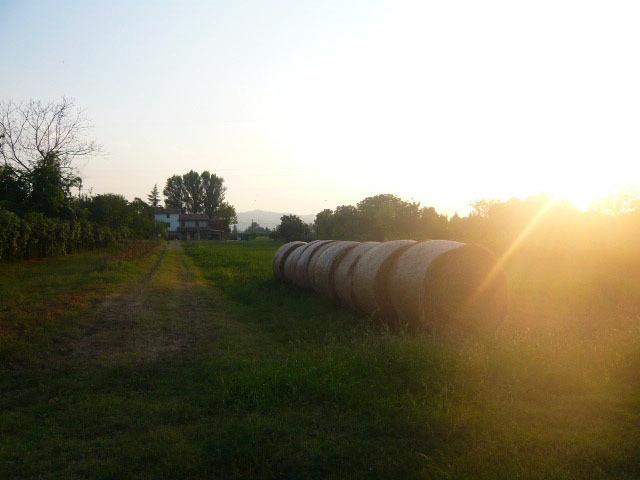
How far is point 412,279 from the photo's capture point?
35.1ft

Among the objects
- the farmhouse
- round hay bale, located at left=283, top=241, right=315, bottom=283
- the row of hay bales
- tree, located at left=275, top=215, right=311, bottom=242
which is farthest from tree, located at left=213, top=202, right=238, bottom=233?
the row of hay bales

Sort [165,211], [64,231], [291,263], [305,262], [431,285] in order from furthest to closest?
[165,211] → [64,231] → [291,263] → [305,262] → [431,285]

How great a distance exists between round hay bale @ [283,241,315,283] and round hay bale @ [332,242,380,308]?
14.9ft

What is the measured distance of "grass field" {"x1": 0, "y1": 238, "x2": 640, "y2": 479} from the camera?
487 cm

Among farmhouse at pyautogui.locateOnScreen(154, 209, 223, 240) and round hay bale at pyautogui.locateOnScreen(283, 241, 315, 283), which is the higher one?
farmhouse at pyautogui.locateOnScreen(154, 209, 223, 240)

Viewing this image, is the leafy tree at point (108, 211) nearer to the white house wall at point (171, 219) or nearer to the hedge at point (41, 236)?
the hedge at point (41, 236)

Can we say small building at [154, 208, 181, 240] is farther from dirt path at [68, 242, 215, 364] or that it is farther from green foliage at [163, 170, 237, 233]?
dirt path at [68, 242, 215, 364]

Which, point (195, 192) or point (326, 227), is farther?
point (195, 192)

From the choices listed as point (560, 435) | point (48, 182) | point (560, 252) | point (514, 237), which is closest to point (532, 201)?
point (514, 237)

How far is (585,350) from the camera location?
802 cm

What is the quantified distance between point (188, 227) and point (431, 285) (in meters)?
121

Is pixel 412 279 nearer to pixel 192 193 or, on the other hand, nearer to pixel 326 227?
pixel 326 227

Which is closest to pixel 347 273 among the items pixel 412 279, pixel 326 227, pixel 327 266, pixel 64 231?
pixel 327 266

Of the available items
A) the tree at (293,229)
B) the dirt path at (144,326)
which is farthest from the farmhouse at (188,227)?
the dirt path at (144,326)
